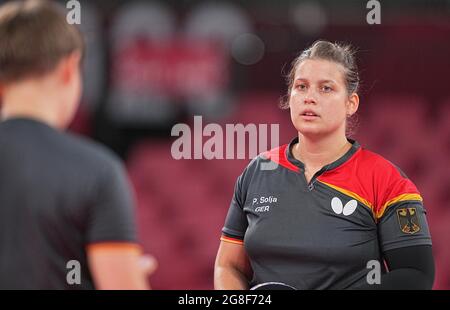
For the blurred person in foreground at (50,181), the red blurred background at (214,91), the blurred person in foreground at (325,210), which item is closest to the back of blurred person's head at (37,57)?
the blurred person in foreground at (50,181)

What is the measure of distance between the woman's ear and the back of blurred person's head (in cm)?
63

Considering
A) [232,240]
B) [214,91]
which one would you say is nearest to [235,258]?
[232,240]

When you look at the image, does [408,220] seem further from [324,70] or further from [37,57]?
[37,57]

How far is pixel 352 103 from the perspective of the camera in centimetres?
176

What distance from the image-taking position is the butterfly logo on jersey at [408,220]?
63.4 inches

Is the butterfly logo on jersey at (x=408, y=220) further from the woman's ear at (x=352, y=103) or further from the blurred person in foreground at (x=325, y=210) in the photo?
the woman's ear at (x=352, y=103)

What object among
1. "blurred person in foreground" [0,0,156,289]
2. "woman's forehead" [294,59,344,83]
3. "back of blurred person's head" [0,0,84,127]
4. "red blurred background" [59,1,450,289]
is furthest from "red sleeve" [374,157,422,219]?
"red blurred background" [59,1,450,289]

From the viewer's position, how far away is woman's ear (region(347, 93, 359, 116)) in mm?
1750

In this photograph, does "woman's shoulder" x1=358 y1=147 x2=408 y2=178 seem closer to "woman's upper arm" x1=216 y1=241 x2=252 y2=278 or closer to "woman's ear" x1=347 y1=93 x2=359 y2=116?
"woman's ear" x1=347 y1=93 x2=359 y2=116

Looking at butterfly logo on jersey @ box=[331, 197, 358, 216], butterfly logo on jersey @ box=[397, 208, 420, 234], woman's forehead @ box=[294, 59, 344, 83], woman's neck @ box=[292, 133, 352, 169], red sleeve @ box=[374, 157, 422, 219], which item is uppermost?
woman's forehead @ box=[294, 59, 344, 83]

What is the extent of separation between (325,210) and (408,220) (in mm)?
173

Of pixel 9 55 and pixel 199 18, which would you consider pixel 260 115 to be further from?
pixel 9 55

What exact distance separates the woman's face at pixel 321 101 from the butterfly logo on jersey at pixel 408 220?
237 millimetres

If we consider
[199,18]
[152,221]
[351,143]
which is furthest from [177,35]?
[351,143]
